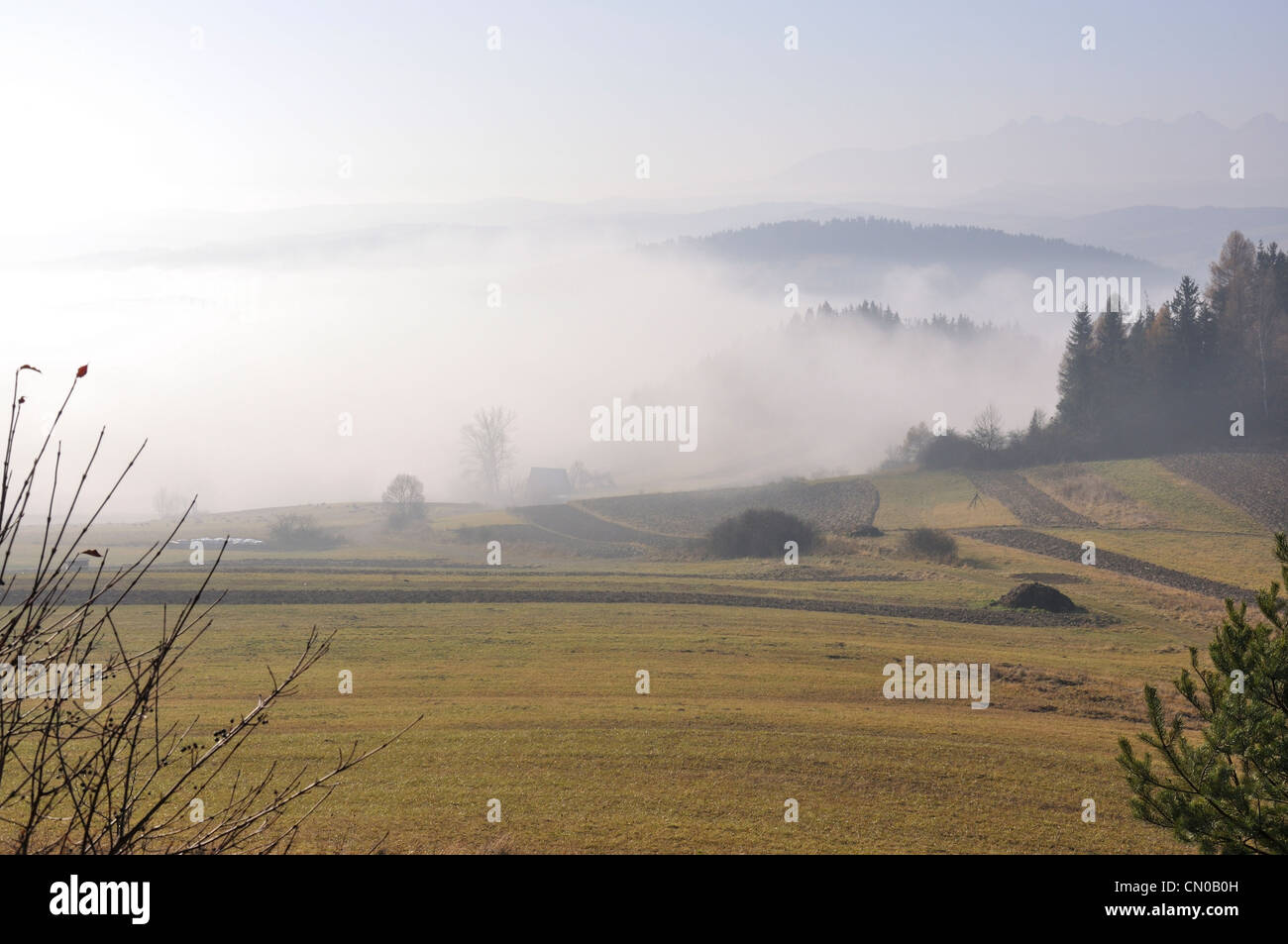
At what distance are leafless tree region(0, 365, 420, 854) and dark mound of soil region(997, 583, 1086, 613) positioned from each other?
34.6m

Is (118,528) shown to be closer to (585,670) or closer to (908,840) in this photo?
(585,670)

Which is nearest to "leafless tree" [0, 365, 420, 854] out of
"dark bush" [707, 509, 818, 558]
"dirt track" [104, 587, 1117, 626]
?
"dirt track" [104, 587, 1117, 626]

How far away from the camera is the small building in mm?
146000

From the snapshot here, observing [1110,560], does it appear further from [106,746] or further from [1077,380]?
[106,746]

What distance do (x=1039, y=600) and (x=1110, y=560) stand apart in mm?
20687

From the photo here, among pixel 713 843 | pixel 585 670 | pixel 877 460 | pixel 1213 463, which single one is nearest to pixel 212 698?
pixel 585 670

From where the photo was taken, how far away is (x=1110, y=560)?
204 feet

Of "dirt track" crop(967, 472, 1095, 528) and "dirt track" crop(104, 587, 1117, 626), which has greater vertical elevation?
"dirt track" crop(967, 472, 1095, 528)

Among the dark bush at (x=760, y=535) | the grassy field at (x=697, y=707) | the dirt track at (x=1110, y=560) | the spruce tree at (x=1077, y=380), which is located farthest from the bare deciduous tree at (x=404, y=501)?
the spruce tree at (x=1077, y=380)

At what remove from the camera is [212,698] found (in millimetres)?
25172

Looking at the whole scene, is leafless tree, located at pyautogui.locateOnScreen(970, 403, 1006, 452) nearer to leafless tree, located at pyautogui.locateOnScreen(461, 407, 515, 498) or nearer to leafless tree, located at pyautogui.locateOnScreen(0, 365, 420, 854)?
leafless tree, located at pyautogui.locateOnScreen(461, 407, 515, 498)

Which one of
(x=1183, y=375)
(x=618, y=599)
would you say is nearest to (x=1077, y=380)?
(x=1183, y=375)
